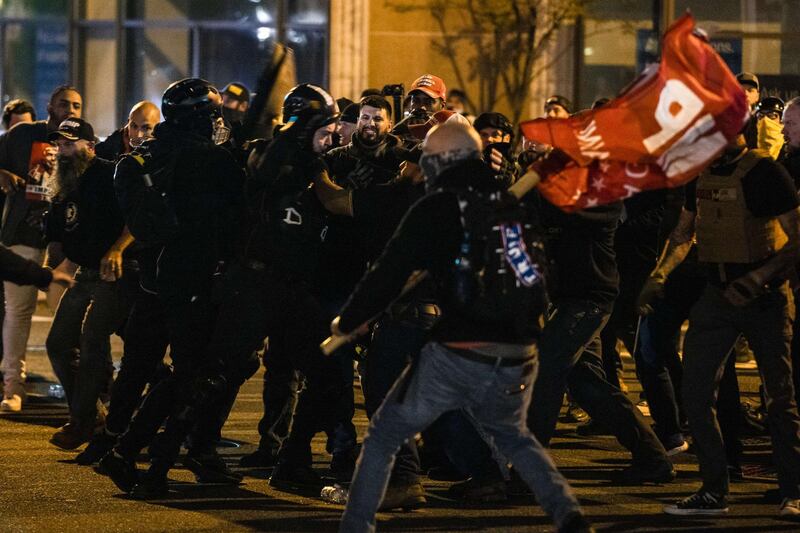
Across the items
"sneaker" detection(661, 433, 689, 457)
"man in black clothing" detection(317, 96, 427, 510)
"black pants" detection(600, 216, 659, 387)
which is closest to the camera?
"man in black clothing" detection(317, 96, 427, 510)

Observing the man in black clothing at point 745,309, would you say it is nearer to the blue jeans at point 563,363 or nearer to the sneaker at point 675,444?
the blue jeans at point 563,363

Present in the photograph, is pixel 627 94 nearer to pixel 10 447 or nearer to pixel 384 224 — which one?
pixel 384 224

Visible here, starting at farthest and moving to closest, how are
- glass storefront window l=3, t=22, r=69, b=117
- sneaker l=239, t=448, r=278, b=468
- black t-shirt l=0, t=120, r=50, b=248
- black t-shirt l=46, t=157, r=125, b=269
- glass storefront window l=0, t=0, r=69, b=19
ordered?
glass storefront window l=3, t=22, r=69, b=117 < glass storefront window l=0, t=0, r=69, b=19 < black t-shirt l=0, t=120, r=50, b=248 < black t-shirt l=46, t=157, r=125, b=269 < sneaker l=239, t=448, r=278, b=468

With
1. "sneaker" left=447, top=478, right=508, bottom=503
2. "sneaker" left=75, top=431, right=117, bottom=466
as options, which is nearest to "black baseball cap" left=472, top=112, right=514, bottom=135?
"sneaker" left=447, top=478, right=508, bottom=503

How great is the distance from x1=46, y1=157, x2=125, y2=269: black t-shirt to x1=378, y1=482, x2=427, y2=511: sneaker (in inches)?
103

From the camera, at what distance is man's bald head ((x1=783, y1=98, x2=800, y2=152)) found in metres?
8.80

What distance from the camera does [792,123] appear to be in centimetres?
892

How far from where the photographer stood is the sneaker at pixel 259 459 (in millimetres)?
9125

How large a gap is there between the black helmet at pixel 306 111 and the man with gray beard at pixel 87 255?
1.62 meters

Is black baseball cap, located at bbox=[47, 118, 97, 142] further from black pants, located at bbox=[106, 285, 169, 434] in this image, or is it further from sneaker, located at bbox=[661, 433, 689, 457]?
sneaker, located at bbox=[661, 433, 689, 457]

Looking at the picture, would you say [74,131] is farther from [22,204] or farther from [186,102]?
[22,204]

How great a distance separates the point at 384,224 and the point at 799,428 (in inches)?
93.0

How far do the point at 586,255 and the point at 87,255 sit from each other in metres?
3.06

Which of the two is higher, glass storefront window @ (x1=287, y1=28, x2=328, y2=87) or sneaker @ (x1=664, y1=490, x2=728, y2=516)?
glass storefront window @ (x1=287, y1=28, x2=328, y2=87)
